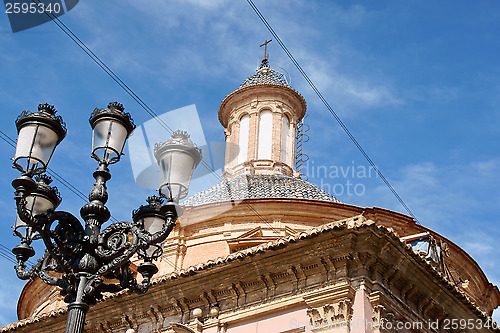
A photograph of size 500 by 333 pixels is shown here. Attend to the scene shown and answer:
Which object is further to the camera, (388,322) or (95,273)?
(388,322)

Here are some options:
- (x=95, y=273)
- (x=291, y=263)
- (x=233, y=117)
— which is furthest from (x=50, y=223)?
(x=233, y=117)

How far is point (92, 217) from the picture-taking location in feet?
22.4

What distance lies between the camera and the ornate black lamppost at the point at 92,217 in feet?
21.2

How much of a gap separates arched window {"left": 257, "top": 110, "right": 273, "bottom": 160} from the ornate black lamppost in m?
15.3

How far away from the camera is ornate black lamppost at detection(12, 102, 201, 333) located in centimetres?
648

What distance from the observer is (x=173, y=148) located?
7129 millimetres

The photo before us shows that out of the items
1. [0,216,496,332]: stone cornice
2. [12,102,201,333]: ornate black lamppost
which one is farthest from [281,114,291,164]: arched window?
[12,102,201,333]: ornate black lamppost

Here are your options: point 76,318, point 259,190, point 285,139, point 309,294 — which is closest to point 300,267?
point 309,294

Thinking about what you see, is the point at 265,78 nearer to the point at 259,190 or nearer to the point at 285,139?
the point at 285,139

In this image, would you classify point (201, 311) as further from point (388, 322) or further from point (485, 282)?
point (485, 282)

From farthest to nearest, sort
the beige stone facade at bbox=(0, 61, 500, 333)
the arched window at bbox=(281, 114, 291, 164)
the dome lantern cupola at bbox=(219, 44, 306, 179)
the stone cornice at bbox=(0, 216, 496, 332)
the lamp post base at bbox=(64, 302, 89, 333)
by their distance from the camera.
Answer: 1. the arched window at bbox=(281, 114, 291, 164)
2. the dome lantern cupola at bbox=(219, 44, 306, 179)
3. the stone cornice at bbox=(0, 216, 496, 332)
4. the beige stone facade at bbox=(0, 61, 500, 333)
5. the lamp post base at bbox=(64, 302, 89, 333)

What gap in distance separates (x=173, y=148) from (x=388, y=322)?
5.29m

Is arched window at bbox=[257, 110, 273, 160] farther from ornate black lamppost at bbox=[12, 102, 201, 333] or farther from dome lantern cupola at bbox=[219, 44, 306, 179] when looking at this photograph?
ornate black lamppost at bbox=[12, 102, 201, 333]

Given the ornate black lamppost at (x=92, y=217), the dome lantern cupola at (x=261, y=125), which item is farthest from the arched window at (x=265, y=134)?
the ornate black lamppost at (x=92, y=217)
